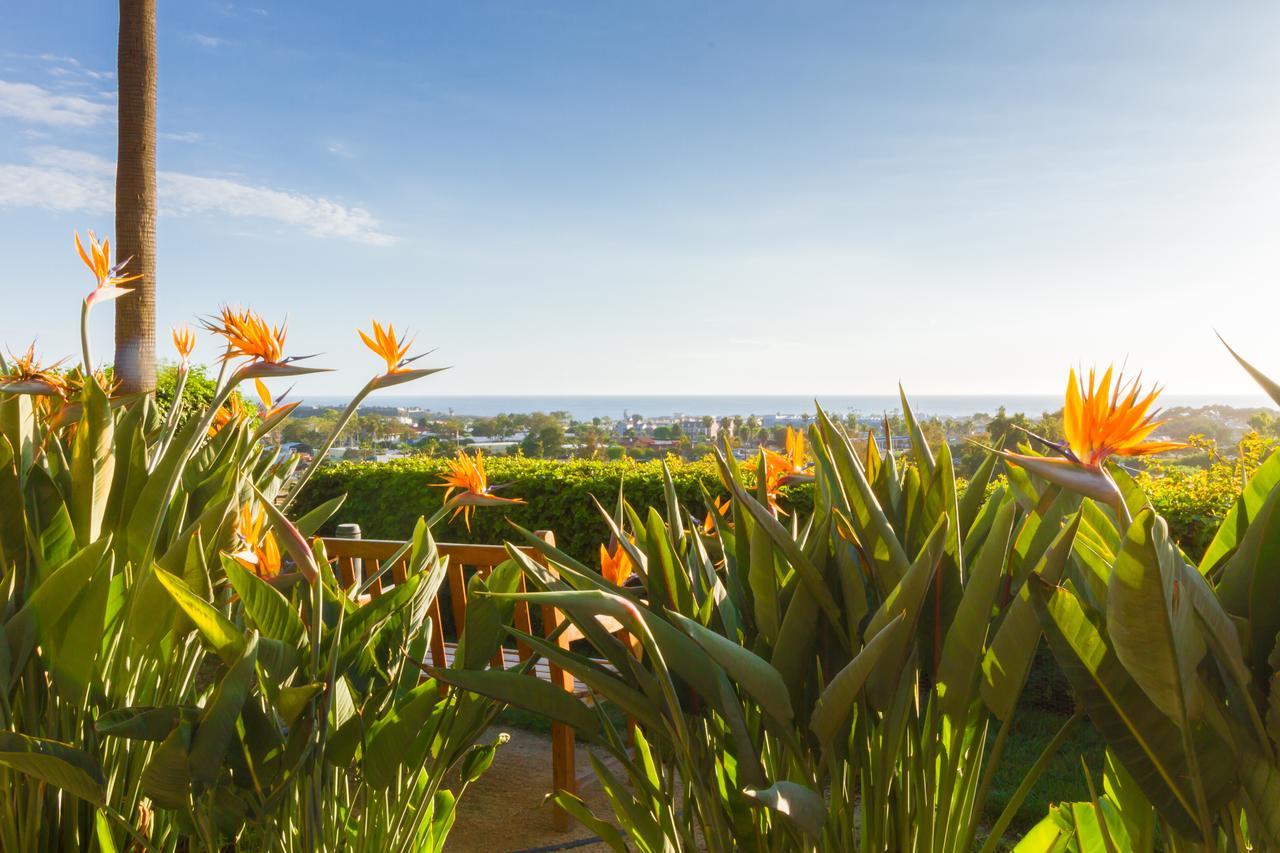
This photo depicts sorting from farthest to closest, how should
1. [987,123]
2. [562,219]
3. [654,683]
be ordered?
[562,219]
[987,123]
[654,683]

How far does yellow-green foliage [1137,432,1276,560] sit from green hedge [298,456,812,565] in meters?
1.78

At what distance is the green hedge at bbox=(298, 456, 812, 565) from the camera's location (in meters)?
4.96

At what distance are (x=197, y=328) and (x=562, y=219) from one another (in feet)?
57.9

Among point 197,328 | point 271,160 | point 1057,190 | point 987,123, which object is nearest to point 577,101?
point 271,160

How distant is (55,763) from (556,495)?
4057 mm

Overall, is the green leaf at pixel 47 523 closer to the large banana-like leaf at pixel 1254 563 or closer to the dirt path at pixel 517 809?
the dirt path at pixel 517 809

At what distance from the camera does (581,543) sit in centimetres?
510

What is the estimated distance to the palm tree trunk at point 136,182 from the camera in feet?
16.0

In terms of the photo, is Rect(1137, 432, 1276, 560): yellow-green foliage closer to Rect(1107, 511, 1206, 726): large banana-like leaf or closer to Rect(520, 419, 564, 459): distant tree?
Rect(1107, 511, 1206, 726): large banana-like leaf

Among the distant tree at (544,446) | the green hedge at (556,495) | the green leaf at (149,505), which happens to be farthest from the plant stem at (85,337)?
the distant tree at (544,446)

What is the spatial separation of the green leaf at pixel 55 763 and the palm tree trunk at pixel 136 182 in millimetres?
4354

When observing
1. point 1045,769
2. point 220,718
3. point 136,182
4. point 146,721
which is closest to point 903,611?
point 220,718

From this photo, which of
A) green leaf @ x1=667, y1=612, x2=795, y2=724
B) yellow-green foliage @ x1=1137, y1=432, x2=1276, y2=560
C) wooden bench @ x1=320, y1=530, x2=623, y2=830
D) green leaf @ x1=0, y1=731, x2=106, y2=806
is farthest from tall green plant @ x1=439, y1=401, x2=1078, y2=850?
yellow-green foliage @ x1=1137, y1=432, x2=1276, y2=560

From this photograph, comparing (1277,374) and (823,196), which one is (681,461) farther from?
(823,196)
